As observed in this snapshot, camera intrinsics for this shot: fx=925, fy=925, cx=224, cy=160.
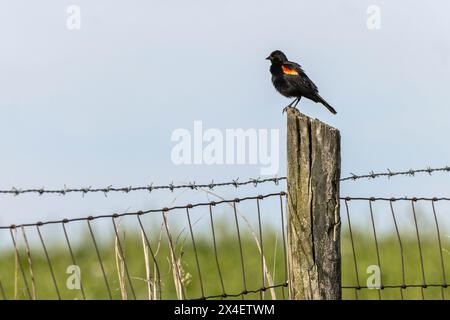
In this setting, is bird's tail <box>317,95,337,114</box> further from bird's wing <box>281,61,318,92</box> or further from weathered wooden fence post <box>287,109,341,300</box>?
weathered wooden fence post <box>287,109,341,300</box>

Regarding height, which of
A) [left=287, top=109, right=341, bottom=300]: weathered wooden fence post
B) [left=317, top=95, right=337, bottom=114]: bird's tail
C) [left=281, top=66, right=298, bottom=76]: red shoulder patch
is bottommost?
[left=287, top=109, right=341, bottom=300]: weathered wooden fence post

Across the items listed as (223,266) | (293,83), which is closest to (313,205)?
(293,83)

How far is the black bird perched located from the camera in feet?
34.1

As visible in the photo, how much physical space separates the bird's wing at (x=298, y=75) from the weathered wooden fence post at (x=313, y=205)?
4.98 metres

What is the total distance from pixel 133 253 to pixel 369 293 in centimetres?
315

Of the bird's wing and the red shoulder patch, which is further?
the red shoulder patch

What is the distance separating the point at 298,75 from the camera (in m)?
10.5

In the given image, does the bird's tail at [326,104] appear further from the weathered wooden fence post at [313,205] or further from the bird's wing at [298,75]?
the weathered wooden fence post at [313,205]

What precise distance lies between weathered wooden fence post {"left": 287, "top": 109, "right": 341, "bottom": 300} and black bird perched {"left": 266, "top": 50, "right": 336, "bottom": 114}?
16.2ft

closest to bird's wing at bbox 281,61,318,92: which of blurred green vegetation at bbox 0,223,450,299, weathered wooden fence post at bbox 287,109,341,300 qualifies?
blurred green vegetation at bbox 0,223,450,299

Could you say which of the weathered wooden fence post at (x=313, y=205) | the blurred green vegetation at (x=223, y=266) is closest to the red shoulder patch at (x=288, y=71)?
the blurred green vegetation at (x=223, y=266)

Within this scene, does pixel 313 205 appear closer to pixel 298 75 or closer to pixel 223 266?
pixel 298 75

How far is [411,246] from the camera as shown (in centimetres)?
1257
